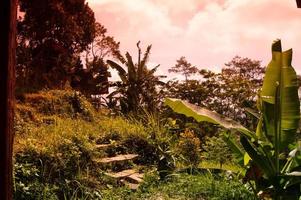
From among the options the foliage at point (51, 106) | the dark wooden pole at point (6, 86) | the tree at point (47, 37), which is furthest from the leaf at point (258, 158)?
the tree at point (47, 37)

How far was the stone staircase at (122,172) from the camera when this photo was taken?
6.72 meters

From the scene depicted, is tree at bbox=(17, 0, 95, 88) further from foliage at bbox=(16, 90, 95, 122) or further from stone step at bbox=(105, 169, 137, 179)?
stone step at bbox=(105, 169, 137, 179)

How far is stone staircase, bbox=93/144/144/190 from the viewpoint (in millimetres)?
6723

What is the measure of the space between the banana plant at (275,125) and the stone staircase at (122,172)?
74.1 inches

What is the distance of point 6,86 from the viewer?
88.0 inches

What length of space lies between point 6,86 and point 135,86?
1161 centimetres

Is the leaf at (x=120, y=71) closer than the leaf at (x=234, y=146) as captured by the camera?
No

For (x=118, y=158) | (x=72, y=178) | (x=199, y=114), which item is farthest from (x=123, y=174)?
(x=199, y=114)

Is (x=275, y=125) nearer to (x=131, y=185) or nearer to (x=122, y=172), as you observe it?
(x=131, y=185)

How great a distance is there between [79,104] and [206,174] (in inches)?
192

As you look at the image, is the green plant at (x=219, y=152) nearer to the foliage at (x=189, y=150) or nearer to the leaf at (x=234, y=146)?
the foliage at (x=189, y=150)

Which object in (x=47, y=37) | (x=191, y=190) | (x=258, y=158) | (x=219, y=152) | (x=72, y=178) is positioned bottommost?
(x=191, y=190)

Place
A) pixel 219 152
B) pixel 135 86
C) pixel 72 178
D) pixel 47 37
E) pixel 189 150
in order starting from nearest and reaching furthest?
pixel 72 178 → pixel 219 152 → pixel 189 150 → pixel 135 86 → pixel 47 37

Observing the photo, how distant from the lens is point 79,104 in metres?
11.0
